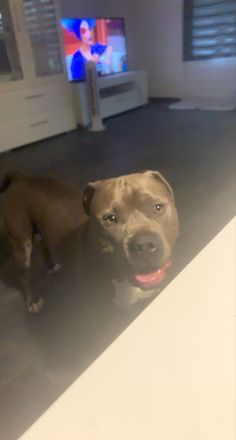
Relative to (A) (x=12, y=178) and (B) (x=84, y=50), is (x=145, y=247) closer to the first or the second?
(A) (x=12, y=178)

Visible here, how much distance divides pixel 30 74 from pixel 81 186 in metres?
1.93

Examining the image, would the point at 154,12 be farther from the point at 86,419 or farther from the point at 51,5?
the point at 86,419

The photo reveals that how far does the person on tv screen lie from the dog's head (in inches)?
158

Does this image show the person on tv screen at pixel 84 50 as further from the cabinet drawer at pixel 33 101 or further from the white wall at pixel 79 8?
the white wall at pixel 79 8

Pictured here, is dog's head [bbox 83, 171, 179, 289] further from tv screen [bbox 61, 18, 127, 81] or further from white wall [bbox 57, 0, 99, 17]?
white wall [bbox 57, 0, 99, 17]

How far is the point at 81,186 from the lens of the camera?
2.74 m

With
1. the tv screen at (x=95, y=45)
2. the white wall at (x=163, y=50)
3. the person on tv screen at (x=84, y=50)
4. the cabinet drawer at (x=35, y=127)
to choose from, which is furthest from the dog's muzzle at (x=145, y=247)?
the white wall at (x=163, y=50)

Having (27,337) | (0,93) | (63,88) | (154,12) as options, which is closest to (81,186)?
(27,337)

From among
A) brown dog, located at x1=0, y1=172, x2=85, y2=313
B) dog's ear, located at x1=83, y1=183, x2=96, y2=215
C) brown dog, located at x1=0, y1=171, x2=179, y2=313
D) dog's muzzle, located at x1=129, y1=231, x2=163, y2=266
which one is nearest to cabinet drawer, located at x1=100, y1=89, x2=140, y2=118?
brown dog, located at x1=0, y1=172, x2=85, y2=313

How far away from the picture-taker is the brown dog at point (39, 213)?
1375 mm

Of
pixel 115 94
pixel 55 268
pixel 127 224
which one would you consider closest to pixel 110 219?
pixel 127 224

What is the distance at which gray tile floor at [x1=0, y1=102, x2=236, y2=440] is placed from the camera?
4.04 feet

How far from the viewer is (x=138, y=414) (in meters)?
0.37

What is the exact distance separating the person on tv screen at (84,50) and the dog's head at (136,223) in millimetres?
4022
